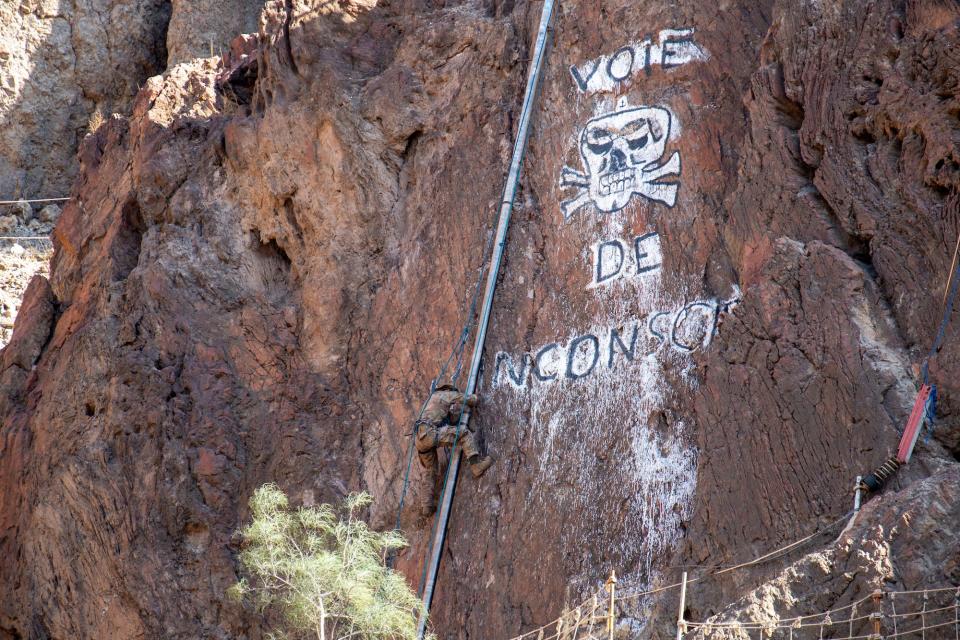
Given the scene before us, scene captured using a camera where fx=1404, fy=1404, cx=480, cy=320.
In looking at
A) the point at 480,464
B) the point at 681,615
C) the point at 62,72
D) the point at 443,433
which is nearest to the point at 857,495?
the point at 681,615

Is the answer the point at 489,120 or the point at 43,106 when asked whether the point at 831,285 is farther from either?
the point at 43,106

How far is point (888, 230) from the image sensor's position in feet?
36.5

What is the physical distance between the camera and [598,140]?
47.4 feet

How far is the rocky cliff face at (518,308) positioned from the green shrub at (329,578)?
1471mm

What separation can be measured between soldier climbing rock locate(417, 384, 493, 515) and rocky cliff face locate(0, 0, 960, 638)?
189 millimetres

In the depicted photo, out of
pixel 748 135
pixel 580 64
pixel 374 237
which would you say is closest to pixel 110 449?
pixel 374 237

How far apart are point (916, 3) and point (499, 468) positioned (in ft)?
18.1

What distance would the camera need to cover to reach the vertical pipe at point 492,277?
13109 millimetres

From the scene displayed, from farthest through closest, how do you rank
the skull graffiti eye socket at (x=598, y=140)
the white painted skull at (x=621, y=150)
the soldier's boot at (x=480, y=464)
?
the skull graffiti eye socket at (x=598, y=140)
the white painted skull at (x=621, y=150)
the soldier's boot at (x=480, y=464)

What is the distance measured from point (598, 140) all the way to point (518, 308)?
1.96 meters

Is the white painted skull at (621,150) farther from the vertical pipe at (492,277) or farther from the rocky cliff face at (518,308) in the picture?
the vertical pipe at (492,277)

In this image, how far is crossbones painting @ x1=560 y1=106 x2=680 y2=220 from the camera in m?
13.8

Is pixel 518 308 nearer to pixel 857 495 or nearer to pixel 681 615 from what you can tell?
pixel 857 495

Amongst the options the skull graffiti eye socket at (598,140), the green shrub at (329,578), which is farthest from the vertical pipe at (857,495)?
the skull graffiti eye socket at (598,140)
